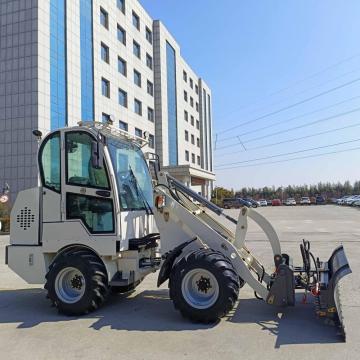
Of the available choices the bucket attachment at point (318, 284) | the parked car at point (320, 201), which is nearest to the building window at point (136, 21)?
the bucket attachment at point (318, 284)

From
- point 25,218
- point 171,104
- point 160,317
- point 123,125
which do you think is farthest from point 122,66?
point 160,317

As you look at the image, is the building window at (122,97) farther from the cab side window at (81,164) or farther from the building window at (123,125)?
the cab side window at (81,164)

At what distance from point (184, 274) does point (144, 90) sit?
44077mm

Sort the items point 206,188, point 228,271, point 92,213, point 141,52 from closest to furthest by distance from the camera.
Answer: point 228,271, point 92,213, point 141,52, point 206,188

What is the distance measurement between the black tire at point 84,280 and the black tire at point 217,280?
46.1 inches

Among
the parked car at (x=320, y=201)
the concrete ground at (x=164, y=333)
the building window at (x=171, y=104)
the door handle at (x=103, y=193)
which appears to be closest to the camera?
the concrete ground at (x=164, y=333)

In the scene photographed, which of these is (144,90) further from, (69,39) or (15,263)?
(15,263)

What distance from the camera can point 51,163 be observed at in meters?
7.35

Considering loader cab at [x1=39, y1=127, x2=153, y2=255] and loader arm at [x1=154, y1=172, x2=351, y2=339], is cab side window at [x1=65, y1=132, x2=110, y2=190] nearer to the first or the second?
loader cab at [x1=39, y1=127, x2=153, y2=255]

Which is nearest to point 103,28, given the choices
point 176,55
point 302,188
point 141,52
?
point 141,52

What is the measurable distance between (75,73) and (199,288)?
28.5 meters

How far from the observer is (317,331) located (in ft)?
18.9

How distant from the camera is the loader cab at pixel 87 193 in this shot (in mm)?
6914

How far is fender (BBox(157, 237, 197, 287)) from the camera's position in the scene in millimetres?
6734
